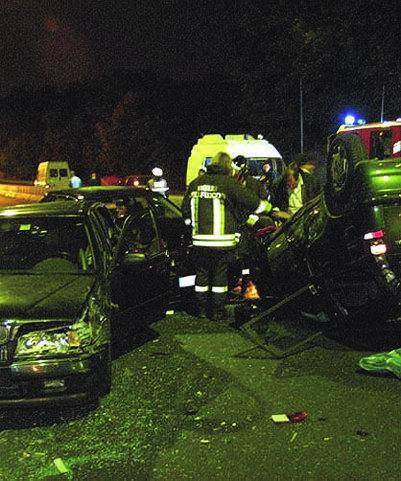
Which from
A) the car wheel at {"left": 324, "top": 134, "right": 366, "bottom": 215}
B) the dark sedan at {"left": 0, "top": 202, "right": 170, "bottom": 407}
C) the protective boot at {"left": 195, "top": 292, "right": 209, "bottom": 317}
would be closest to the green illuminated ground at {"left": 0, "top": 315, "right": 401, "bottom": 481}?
the dark sedan at {"left": 0, "top": 202, "right": 170, "bottom": 407}

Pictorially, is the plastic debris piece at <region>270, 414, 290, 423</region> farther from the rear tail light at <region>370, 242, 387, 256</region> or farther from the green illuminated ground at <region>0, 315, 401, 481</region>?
the rear tail light at <region>370, 242, 387, 256</region>

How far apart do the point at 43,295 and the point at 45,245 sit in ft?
4.29

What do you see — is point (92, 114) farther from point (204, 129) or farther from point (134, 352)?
point (134, 352)

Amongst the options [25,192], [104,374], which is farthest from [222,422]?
[25,192]

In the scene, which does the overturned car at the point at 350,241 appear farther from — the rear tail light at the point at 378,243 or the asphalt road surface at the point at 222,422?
the asphalt road surface at the point at 222,422

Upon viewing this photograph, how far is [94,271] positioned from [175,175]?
3875 cm

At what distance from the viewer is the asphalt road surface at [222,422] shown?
151 inches

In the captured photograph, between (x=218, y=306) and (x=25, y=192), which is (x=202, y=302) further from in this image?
(x=25, y=192)

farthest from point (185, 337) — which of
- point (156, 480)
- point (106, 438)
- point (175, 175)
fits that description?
point (175, 175)

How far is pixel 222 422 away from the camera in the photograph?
14.8ft

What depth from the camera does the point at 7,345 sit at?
4.32 metres

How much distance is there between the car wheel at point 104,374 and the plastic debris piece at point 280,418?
1.19 meters

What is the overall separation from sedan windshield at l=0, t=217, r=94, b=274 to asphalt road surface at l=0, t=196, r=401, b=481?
0.83 metres

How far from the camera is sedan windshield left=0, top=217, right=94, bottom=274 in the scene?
223 inches
